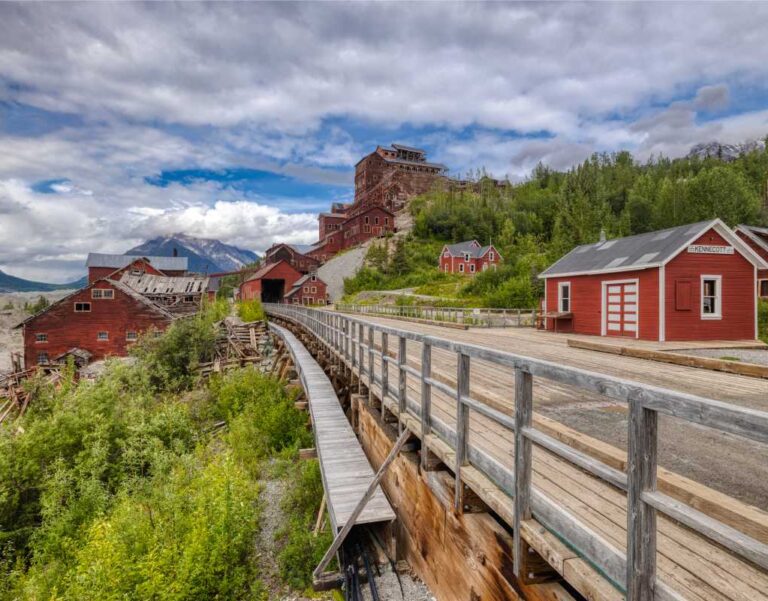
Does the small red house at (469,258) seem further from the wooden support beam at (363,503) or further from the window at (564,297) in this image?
the wooden support beam at (363,503)

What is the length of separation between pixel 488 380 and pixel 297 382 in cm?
1312

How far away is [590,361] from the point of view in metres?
8.48

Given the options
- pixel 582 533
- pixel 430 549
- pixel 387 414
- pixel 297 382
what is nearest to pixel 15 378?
pixel 297 382

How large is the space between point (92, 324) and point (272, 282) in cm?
3344

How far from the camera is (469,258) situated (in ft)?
207

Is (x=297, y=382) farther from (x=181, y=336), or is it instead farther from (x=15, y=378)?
(x=15, y=378)

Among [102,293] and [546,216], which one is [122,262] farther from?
[546,216]

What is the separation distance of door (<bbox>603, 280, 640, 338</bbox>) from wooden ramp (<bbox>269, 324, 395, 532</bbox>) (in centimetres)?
1155

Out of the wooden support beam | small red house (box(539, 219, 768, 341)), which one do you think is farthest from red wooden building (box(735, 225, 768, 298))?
the wooden support beam

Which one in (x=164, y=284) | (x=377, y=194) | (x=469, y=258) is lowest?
(x=164, y=284)

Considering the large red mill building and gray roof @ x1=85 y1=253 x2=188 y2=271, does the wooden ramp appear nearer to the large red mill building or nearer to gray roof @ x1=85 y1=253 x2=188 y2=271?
gray roof @ x1=85 y1=253 x2=188 y2=271

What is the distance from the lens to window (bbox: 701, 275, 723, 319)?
15.2 m

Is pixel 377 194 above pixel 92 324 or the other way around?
above

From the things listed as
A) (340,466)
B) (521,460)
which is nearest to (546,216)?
(340,466)
